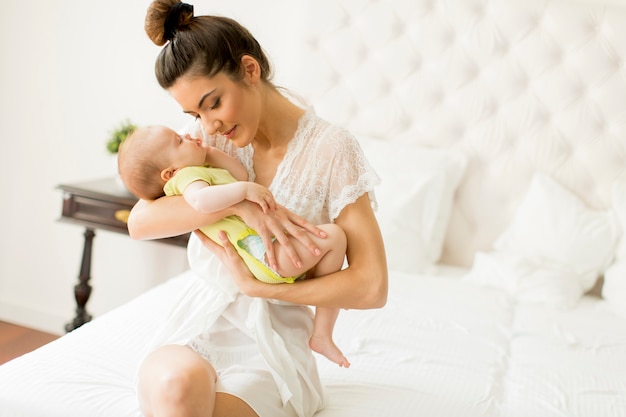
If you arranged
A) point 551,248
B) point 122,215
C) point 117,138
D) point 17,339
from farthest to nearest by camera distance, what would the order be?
1. point 17,339
2. point 117,138
3. point 122,215
4. point 551,248

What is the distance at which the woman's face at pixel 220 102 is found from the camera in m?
1.57

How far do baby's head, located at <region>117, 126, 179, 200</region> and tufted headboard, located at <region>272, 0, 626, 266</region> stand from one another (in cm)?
164

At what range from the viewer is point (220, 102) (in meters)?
1.59

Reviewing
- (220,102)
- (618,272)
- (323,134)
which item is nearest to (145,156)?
(220,102)

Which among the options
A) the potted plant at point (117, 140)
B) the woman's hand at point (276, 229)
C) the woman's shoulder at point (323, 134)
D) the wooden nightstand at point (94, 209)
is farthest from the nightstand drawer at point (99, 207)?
the woman's hand at point (276, 229)

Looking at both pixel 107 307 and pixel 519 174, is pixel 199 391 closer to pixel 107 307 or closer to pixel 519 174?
pixel 519 174

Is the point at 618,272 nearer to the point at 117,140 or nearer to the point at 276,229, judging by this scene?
the point at 276,229

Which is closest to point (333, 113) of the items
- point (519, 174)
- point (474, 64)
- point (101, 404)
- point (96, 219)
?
point (474, 64)

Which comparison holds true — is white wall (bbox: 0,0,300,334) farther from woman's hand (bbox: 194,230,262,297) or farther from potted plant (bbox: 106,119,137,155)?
woman's hand (bbox: 194,230,262,297)

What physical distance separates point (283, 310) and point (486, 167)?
1609 mm

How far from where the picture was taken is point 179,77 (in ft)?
5.17

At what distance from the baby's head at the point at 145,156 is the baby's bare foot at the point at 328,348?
525 millimetres

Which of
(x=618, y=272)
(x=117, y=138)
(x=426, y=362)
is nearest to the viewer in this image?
(x=426, y=362)

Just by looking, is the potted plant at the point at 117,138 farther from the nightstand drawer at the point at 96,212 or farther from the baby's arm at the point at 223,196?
the baby's arm at the point at 223,196
